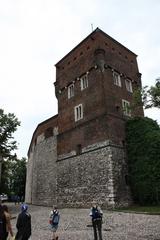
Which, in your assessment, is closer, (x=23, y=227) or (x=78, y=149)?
(x=23, y=227)

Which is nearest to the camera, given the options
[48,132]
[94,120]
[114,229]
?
[114,229]

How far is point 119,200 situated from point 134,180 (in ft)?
7.49

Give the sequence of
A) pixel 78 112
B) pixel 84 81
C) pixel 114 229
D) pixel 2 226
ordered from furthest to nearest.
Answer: pixel 84 81
pixel 78 112
pixel 114 229
pixel 2 226

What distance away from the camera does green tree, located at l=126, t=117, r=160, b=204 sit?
20.2 metres

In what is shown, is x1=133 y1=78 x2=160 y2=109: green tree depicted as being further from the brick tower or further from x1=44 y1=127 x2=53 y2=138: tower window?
x1=44 y1=127 x2=53 y2=138: tower window

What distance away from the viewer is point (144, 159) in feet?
69.5

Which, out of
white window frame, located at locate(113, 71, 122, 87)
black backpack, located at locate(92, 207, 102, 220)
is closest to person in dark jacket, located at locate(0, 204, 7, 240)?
black backpack, located at locate(92, 207, 102, 220)

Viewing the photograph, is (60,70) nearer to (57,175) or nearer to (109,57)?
(109,57)

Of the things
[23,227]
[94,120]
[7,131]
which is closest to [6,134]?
[7,131]

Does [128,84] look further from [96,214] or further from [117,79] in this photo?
[96,214]

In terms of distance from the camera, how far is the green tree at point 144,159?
20.2 m

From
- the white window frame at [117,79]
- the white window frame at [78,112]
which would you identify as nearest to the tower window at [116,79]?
the white window frame at [117,79]

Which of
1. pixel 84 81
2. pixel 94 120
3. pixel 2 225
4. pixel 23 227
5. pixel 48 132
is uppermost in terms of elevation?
pixel 84 81

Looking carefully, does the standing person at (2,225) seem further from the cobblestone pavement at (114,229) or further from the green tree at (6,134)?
the green tree at (6,134)
